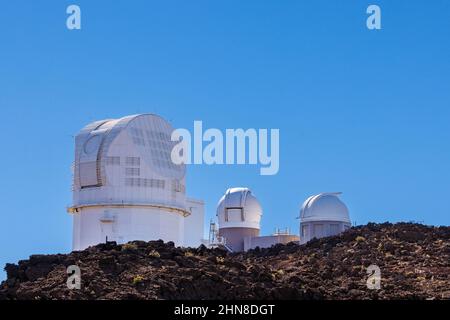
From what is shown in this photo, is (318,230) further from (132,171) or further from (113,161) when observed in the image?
(113,161)

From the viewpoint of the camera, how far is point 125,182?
51.3 meters

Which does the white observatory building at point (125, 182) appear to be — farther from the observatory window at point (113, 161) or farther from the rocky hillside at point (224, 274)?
the rocky hillside at point (224, 274)

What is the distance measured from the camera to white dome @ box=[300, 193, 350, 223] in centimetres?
5588

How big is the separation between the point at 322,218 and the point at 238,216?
25.9 feet

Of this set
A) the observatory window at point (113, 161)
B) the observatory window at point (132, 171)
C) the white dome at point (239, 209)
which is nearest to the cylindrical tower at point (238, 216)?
the white dome at point (239, 209)

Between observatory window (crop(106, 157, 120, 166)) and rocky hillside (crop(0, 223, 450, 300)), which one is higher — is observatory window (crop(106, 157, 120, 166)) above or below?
above

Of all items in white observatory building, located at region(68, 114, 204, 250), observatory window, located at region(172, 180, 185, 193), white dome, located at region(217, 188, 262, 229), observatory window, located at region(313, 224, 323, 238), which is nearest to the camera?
white observatory building, located at region(68, 114, 204, 250)

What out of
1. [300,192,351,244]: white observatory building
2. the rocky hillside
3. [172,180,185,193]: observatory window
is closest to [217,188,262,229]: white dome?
[300,192,351,244]: white observatory building

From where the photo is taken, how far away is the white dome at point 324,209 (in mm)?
55875

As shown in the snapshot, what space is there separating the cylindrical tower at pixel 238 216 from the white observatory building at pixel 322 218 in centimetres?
642
